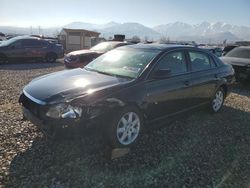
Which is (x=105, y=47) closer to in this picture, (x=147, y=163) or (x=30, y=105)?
(x=30, y=105)

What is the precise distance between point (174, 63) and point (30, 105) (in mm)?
2597

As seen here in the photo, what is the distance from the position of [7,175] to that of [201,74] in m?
3.98

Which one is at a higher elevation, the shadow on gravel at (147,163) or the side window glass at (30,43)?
the side window glass at (30,43)

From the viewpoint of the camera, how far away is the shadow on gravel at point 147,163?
3.36m

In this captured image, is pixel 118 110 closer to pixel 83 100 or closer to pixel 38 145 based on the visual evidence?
pixel 83 100

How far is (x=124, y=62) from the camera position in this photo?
484 cm

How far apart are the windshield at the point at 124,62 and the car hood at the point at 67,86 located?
23 centimetres

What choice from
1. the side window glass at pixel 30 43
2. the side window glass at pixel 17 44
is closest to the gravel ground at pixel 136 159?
the side window glass at pixel 17 44

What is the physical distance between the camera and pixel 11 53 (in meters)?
13.9

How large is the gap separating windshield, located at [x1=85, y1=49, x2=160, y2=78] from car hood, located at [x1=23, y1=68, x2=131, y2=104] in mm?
231

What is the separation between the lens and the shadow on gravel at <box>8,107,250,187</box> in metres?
3.36

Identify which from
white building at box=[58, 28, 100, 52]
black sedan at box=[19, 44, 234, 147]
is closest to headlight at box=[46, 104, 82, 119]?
black sedan at box=[19, 44, 234, 147]

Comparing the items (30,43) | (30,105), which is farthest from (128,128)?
(30,43)

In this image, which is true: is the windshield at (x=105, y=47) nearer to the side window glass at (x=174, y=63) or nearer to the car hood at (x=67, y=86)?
the side window glass at (x=174, y=63)
